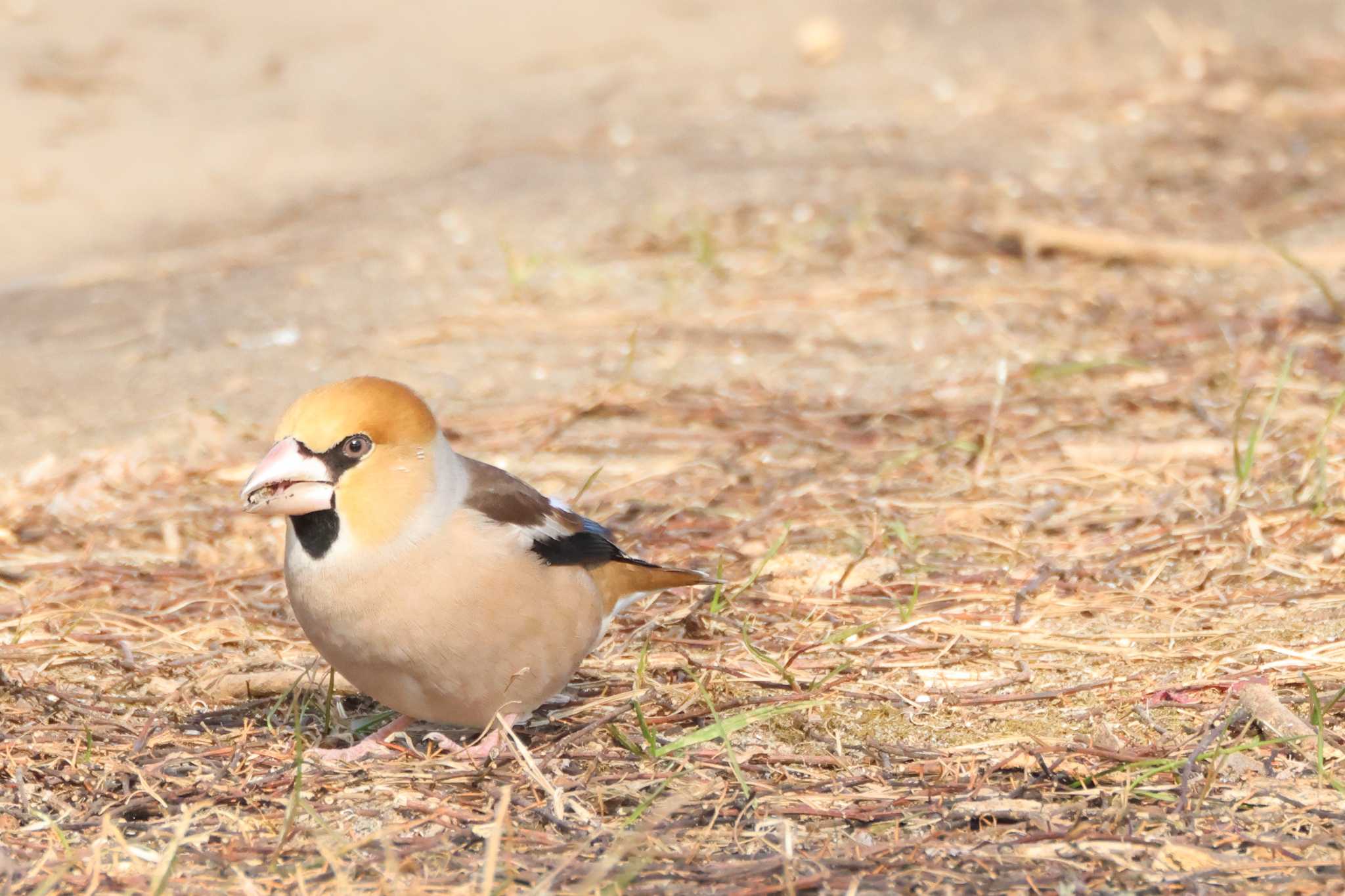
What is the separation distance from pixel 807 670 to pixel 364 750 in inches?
40.4

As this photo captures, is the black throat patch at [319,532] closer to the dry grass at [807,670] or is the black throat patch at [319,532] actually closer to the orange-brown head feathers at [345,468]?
the orange-brown head feathers at [345,468]

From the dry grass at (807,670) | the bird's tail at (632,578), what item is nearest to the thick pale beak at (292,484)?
the dry grass at (807,670)

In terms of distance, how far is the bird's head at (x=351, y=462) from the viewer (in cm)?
302

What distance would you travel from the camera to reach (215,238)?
8141 mm

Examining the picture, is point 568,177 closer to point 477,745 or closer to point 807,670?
point 807,670

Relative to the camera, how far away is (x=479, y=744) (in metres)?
3.34

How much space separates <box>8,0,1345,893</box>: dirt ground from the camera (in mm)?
2996

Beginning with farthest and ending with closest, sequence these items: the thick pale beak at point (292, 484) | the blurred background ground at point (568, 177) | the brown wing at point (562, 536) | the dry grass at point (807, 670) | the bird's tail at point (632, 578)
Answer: the blurred background ground at point (568, 177)
the bird's tail at point (632, 578)
the brown wing at point (562, 536)
the thick pale beak at point (292, 484)
the dry grass at point (807, 670)

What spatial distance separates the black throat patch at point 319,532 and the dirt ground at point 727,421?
49cm

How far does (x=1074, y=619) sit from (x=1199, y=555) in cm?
51

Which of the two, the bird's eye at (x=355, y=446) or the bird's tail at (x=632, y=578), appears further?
the bird's tail at (x=632, y=578)

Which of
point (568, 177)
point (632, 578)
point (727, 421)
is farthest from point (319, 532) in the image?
point (568, 177)

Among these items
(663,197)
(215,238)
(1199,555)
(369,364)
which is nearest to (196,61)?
(215,238)

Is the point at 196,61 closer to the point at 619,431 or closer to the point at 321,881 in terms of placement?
the point at 619,431
